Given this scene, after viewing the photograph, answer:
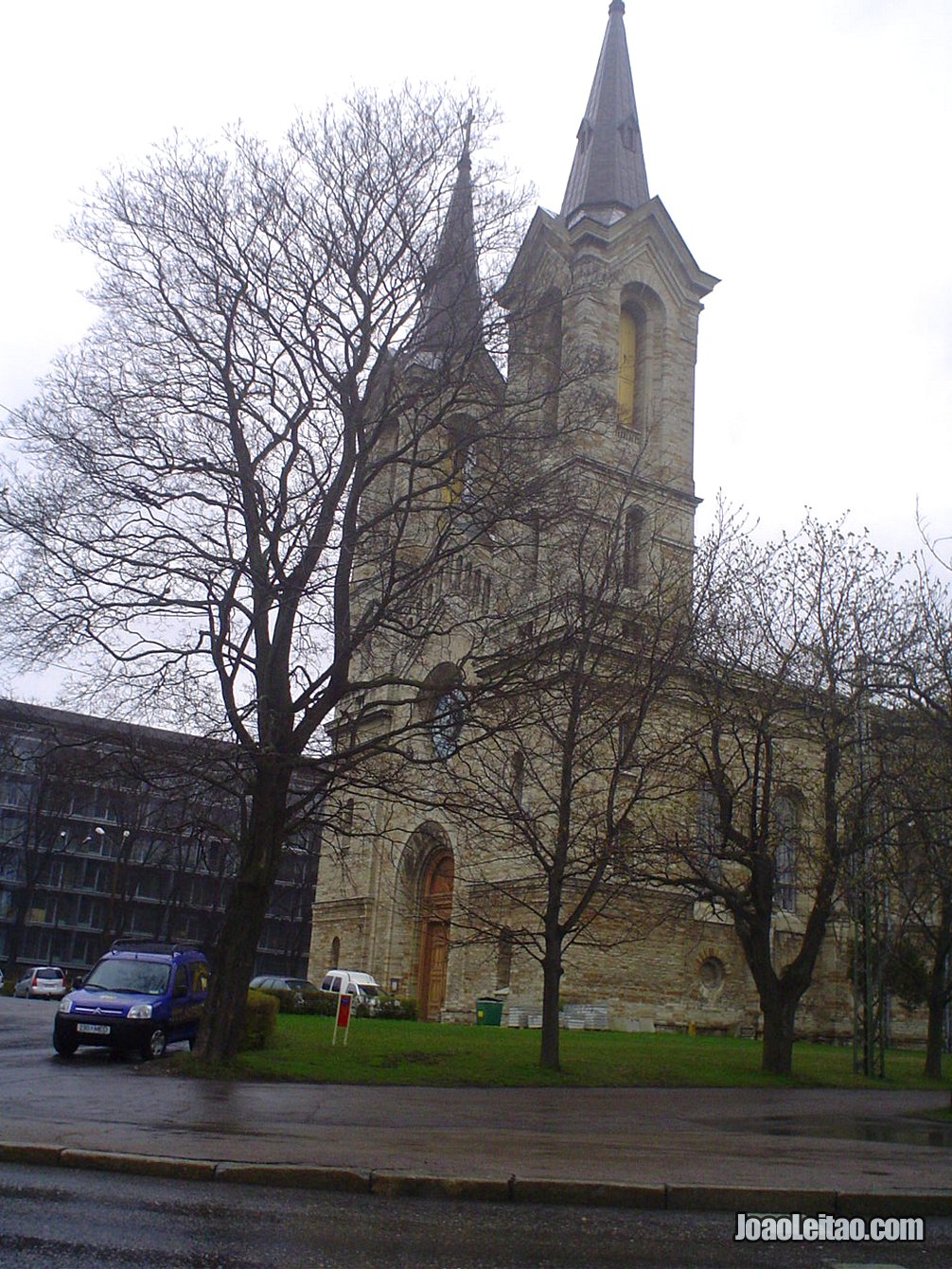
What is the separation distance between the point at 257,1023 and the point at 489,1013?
1564 cm

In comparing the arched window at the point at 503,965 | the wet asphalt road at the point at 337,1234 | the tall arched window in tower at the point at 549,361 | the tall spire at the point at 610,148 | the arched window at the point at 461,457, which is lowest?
the wet asphalt road at the point at 337,1234

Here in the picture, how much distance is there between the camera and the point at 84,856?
78.6 meters

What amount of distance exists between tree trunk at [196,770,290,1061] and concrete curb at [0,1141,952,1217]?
28.8 feet

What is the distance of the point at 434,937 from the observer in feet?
136

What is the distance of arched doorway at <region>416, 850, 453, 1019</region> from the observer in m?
40.1

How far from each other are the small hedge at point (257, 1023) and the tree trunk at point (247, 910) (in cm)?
128

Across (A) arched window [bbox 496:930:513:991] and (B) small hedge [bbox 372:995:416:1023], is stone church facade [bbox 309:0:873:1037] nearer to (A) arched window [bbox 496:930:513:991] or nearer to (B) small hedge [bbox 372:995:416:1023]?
(A) arched window [bbox 496:930:513:991]

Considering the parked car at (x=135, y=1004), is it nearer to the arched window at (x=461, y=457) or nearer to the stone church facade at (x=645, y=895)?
the stone church facade at (x=645, y=895)

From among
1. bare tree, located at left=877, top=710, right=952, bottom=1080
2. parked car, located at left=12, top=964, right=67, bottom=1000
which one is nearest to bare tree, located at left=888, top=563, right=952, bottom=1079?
bare tree, located at left=877, top=710, right=952, bottom=1080

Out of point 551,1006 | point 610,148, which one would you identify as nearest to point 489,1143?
point 551,1006

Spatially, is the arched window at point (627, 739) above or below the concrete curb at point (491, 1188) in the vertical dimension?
above

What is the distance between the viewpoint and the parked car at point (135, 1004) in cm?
1802

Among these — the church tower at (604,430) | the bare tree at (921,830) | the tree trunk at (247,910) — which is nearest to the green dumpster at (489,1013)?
the church tower at (604,430)

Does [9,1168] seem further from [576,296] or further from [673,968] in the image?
[673,968]
